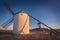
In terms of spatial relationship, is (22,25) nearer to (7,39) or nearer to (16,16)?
(16,16)

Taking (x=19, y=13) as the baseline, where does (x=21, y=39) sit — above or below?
below

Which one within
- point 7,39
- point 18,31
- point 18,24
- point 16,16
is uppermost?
point 16,16

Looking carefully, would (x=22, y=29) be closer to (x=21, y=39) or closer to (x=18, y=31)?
(x=18, y=31)

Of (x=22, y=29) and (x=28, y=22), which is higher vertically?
(x=28, y=22)

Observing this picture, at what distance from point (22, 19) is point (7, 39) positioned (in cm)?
732

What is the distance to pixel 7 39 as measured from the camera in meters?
18.3

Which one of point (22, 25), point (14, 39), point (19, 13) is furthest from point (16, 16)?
point (14, 39)

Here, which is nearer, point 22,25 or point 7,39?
point 7,39

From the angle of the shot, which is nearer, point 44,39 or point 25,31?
point 44,39

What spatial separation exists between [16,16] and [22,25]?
252cm

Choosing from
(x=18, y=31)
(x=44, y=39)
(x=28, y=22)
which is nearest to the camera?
(x=44, y=39)

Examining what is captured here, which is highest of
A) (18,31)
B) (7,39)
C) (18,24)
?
(18,24)

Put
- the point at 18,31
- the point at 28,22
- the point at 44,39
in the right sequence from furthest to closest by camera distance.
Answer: the point at 28,22, the point at 18,31, the point at 44,39

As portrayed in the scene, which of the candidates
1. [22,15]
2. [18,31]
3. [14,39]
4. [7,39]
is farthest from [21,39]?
[22,15]
